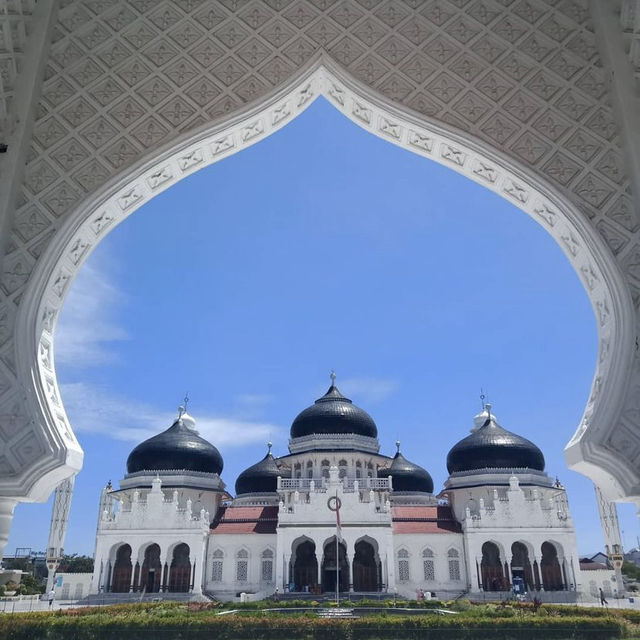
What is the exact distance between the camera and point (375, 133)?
372 cm

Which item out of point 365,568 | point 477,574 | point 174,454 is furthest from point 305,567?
point 174,454

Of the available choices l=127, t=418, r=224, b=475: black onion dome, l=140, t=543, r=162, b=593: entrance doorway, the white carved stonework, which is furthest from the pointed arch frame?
l=127, t=418, r=224, b=475: black onion dome

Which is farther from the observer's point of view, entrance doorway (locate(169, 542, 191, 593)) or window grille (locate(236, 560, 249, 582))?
window grille (locate(236, 560, 249, 582))

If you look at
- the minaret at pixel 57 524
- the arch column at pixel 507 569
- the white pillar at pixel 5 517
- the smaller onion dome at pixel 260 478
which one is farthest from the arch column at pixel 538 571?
the white pillar at pixel 5 517

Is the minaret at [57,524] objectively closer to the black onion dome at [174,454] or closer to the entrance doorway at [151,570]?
the entrance doorway at [151,570]

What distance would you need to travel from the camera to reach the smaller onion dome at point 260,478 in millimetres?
21609

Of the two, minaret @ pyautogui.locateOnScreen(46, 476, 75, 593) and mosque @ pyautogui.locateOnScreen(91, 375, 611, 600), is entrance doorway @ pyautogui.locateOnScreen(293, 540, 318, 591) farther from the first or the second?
minaret @ pyautogui.locateOnScreen(46, 476, 75, 593)

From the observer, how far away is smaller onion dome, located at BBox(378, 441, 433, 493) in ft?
70.7

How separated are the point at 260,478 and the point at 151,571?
5.18 metres

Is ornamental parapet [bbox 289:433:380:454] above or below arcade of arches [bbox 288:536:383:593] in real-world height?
above

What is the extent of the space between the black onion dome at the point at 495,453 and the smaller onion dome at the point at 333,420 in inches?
124

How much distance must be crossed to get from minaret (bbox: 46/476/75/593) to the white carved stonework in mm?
16060

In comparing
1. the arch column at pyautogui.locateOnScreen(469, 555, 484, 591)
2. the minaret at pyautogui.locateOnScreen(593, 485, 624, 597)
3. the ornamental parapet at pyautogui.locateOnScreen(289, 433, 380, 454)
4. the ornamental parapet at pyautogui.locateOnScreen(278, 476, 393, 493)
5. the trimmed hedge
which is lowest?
the trimmed hedge

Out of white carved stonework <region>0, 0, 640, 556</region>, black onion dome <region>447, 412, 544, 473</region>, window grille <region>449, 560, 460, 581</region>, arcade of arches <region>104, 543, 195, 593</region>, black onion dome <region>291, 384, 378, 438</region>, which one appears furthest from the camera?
black onion dome <region>291, 384, 378, 438</region>
